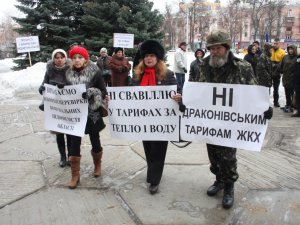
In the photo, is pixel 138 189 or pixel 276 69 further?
pixel 276 69

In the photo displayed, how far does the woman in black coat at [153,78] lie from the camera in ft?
12.9

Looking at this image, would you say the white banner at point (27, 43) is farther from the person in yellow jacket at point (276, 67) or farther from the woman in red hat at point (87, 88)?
the woman in red hat at point (87, 88)

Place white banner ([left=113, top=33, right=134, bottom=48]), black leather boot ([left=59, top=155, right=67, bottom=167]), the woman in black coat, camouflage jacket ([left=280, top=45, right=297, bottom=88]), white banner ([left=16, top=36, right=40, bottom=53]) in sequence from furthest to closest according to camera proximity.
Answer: white banner ([left=16, top=36, right=40, bottom=53]) < white banner ([left=113, top=33, right=134, bottom=48]) < camouflage jacket ([left=280, top=45, right=297, bottom=88]) < black leather boot ([left=59, top=155, right=67, bottom=167]) < the woman in black coat

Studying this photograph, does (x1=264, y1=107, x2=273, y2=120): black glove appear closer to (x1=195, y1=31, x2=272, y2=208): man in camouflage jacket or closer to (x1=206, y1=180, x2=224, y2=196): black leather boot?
(x1=195, y1=31, x2=272, y2=208): man in camouflage jacket

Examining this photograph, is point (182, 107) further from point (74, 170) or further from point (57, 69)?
point (57, 69)

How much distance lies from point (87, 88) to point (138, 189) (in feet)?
4.65

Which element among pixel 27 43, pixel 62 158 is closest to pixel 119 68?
pixel 62 158

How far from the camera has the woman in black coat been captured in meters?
3.94

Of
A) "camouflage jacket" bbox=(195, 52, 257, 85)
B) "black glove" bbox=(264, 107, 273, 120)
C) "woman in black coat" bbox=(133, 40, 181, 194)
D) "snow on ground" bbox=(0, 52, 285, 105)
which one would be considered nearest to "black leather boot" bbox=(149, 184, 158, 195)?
"woman in black coat" bbox=(133, 40, 181, 194)

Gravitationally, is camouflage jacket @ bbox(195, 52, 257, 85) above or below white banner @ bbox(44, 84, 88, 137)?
above

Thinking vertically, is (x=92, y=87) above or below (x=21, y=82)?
above

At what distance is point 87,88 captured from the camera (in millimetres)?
4297

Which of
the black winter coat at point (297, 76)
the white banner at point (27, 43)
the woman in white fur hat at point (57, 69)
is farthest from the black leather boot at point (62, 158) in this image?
the white banner at point (27, 43)

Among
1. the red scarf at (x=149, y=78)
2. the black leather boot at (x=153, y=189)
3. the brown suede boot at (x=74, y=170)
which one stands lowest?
the black leather boot at (x=153, y=189)
